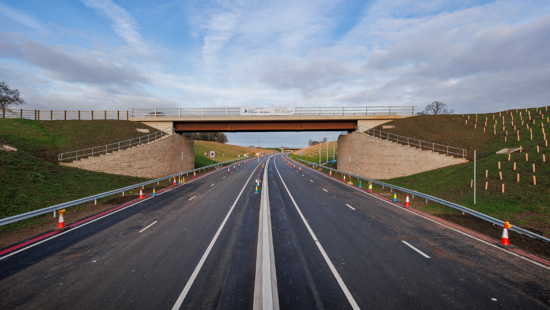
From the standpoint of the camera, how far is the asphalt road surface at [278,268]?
539cm

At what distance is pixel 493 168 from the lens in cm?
1825

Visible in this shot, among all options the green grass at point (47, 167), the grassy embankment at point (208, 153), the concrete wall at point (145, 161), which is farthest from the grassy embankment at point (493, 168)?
the grassy embankment at point (208, 153)

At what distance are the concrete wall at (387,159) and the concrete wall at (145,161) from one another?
24460 millimetres

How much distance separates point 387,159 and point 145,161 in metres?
28.7

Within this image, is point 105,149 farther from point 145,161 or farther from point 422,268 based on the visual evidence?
point 422,268

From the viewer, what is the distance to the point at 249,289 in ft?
18.9

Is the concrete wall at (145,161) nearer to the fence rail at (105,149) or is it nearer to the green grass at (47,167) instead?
the fence rail at (105,149)

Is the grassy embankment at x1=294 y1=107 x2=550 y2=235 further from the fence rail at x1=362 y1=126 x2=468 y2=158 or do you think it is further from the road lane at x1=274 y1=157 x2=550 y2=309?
the road lane at x1=274 y1=157 x2=550 y2=309

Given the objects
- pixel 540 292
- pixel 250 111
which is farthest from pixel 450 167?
pixel 250 111

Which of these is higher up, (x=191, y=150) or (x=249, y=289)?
(x=191, y=150)

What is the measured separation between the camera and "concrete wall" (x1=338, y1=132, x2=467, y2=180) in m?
24.0

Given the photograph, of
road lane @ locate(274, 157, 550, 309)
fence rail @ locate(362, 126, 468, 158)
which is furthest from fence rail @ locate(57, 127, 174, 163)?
fence rail @ locate(362, 126, 468, 158)

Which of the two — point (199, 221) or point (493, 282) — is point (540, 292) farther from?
point (199, 221)

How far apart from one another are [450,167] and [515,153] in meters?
4.67
